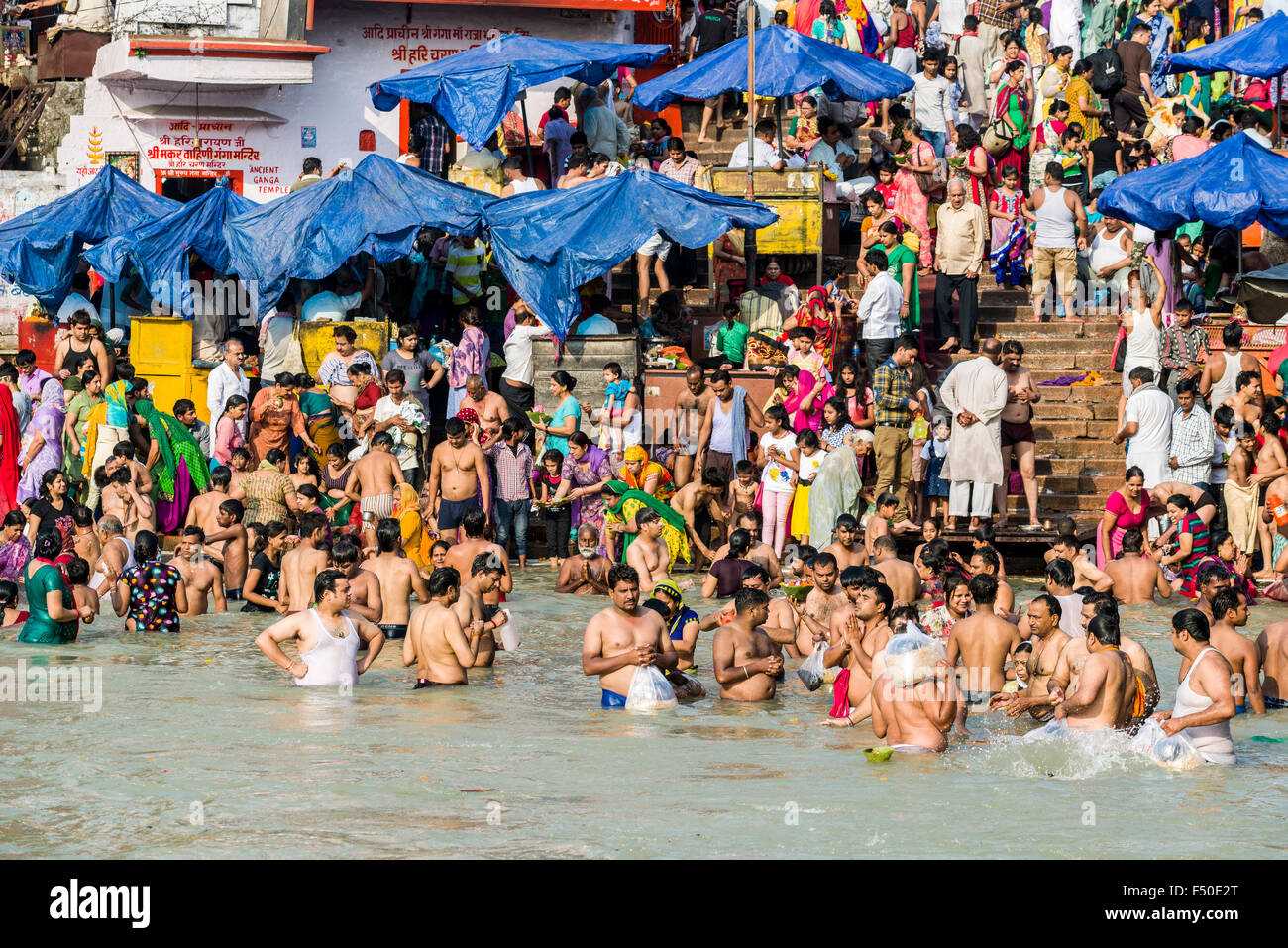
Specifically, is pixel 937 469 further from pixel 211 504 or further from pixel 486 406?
pixel 211 504

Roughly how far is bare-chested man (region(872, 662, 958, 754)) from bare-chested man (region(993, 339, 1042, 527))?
6.59 metres

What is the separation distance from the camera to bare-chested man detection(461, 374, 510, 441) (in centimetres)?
1903

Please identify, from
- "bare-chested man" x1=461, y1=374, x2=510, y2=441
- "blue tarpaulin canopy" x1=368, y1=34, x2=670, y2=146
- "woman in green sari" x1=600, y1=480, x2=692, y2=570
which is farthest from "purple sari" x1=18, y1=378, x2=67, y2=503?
"blue tarpaulin canopy" x1=368, y1=34, x2=670, y2=146

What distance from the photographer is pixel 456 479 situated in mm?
18188

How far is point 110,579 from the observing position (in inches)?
639

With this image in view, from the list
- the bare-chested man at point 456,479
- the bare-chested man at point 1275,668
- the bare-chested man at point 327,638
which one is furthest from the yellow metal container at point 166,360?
the bare-chested man at point 1275,668

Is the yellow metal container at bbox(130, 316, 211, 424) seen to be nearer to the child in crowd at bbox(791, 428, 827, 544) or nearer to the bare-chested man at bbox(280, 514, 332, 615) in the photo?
the bare-chested man at bbox(280, 514, 332, 615)

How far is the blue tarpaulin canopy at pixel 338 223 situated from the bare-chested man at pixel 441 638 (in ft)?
22.3

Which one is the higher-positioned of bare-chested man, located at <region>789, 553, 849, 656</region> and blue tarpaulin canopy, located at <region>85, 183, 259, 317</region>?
blue tarpaulin canopy, located at <region>85, 183, 259, 317</region>

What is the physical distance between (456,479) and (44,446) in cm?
405

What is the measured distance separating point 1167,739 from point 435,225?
10718 mm

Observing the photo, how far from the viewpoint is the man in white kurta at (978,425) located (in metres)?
18.1

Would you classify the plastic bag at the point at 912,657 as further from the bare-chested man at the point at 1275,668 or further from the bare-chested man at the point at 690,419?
the bare-chested man at the point at 690,419
